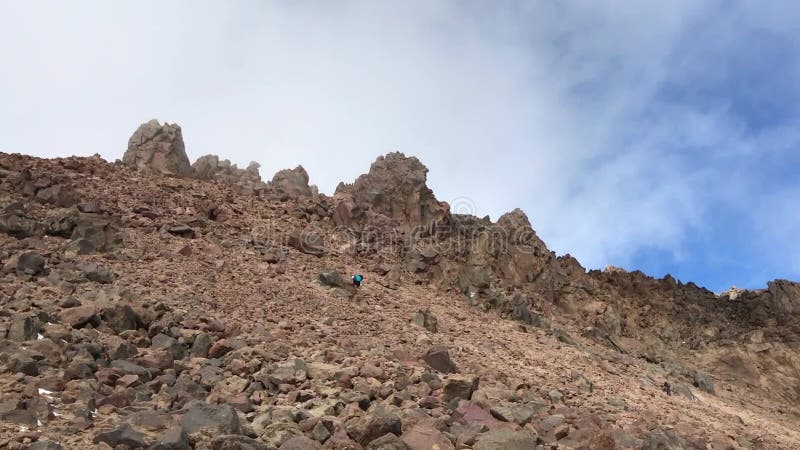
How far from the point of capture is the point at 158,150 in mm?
20891

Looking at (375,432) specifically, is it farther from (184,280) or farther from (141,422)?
(184,280)

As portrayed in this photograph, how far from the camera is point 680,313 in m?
29.7

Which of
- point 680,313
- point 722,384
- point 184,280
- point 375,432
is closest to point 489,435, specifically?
point 375,432

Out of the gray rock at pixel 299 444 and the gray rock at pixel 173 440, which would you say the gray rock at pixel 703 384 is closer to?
the gray rock at pixel 299 444

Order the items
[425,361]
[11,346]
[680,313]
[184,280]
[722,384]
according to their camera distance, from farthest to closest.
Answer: [680,313] < [722,384] < [184,280] < [425,361] < [11,346]

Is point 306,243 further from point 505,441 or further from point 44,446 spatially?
point 44,446

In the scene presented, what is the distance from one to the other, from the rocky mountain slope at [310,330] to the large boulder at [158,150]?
0.07m

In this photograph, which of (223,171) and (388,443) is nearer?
(388,443)

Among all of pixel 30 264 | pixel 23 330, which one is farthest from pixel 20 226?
pixel 23 330

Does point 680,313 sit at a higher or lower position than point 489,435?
higher

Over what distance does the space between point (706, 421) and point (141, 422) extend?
1126 cm

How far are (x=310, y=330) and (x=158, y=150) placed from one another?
1179cm

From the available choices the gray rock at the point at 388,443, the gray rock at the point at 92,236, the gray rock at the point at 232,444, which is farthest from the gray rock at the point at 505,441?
the gray rock at the point at 92,236

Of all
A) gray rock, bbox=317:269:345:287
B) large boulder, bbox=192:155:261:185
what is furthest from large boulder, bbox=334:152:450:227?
gray rock, bbox=317:269:345:287
